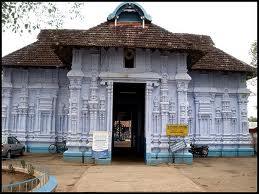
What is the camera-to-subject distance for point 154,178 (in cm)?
1074

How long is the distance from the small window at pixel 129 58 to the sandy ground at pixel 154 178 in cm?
493

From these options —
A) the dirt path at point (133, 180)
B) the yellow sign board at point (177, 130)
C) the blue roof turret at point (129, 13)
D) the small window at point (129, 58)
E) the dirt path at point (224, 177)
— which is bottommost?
the dirt path at point (224, 177)

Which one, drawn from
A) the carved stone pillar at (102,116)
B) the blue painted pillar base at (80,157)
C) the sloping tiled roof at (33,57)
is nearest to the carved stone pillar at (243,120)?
the carved stone pillar at (102,116)

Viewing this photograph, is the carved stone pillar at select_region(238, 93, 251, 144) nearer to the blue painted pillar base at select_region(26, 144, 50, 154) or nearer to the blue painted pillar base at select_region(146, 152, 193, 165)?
the blue painted pillar base at select_region(146, 152, 193, 165)

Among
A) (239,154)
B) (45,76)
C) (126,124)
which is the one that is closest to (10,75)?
(45,76)

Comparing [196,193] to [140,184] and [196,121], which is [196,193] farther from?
[196,121]

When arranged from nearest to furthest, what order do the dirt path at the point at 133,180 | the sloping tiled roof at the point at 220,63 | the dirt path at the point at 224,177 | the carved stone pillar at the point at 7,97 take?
the dirt path at the point at 133,180, the dirt path at the point at 224,177, the carved stone pillar at the point at 7,97, the sloping tiled roof at the point at 220,63

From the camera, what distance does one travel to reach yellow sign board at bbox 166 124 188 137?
585 inches

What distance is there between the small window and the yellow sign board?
3398 millimetres

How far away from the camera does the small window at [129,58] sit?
52.0 feet

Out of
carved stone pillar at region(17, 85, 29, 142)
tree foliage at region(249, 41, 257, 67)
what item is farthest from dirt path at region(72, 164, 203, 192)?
tree foliage at region(249, 41, 257, 67)

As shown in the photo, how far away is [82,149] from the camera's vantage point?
14.9 m

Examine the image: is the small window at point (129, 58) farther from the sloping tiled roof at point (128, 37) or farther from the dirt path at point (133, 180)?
the dirt path at point (133, 180)

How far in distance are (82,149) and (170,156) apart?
3941 mm
